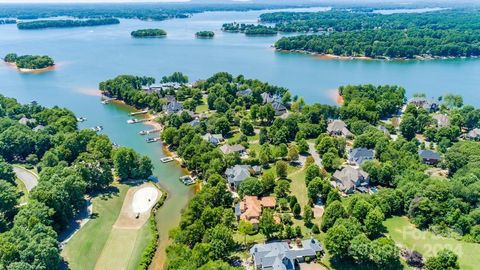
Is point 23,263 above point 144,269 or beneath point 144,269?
above

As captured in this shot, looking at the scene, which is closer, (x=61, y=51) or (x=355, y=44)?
(x=355, y=44)

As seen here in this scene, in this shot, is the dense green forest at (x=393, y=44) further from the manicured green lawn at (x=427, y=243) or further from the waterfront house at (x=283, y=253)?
the waterfront house at (x=283, y=253)

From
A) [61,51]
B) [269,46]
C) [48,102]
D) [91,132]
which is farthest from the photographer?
[269,46]

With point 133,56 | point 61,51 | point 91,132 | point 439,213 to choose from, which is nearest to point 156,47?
point 133,56

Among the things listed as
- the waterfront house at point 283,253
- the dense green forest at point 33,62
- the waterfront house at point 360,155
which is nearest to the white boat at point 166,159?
the waterfront house at point 283,253

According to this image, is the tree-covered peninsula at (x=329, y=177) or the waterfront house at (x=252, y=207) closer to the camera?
the tree-covered peninsula at (x=329, y=177)

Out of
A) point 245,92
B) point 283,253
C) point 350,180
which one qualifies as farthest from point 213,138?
point 283,253

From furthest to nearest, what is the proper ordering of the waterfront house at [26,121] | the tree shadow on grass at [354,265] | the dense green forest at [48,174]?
the waterfront house at [26,121] < the tree shadow on grass at [354,265] < the dense green forest at [48,174]

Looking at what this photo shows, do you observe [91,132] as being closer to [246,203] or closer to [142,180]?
[142,180]
